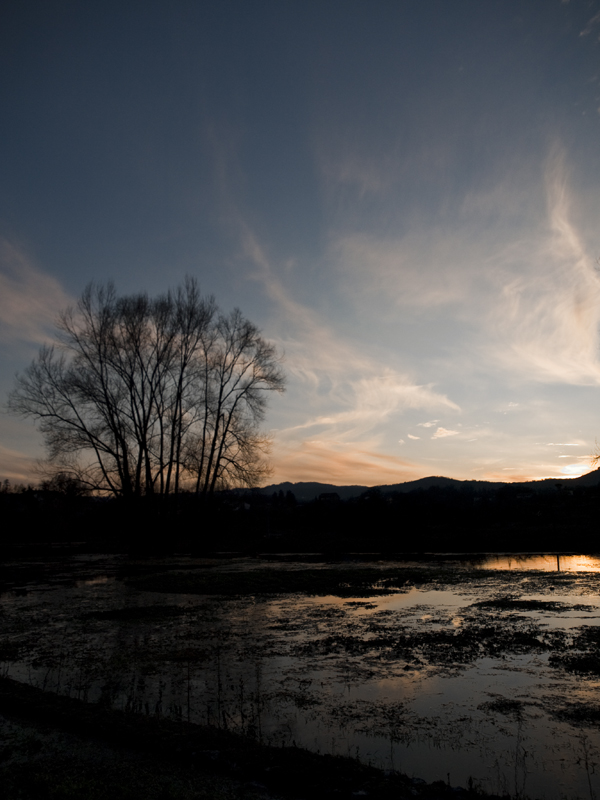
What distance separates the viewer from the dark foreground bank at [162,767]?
3480 mm

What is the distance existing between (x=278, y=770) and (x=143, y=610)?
8771 millimetres

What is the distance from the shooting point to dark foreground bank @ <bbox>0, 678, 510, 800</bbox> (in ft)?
11.4

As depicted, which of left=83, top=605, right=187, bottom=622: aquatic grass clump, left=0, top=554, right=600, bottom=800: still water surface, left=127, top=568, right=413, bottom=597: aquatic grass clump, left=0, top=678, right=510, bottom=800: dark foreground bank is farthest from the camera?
left=127, top=568, right=413, bottom=597: aquatic grass clump

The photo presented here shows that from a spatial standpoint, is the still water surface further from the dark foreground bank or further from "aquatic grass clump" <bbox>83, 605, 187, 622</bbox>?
the dark foreground bank

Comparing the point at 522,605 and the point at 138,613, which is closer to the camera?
the point at 522,605

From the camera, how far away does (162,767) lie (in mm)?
3895

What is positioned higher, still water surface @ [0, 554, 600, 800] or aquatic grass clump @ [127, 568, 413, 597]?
still water surface @ [0, 554, 600, 800]

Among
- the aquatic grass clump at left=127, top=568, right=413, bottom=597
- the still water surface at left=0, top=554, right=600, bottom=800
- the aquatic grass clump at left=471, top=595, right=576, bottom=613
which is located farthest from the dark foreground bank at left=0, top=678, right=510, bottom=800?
the aquatic grass clump at left=127, top=568, right=413, bottom=597

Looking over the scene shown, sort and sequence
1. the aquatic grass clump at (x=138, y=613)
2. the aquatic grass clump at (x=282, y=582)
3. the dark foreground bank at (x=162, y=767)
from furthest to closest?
1. the aquatic grass clump at (x=282, y=582)
2. the aquatic grass clump at (x=138, y=613)
3. the dark foreground bank at (x=162, y=767)

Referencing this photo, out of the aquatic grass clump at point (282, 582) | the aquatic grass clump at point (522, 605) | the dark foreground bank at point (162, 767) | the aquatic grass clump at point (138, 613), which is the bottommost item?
the aquatic grass clump at point (282, 582)

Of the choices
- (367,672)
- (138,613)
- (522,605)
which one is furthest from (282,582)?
(367,672)

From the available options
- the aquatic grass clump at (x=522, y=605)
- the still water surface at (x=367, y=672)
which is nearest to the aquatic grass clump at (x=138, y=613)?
the still water surface at (x=367, y=672)

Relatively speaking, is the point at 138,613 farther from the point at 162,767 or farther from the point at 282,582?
the point at 162,767

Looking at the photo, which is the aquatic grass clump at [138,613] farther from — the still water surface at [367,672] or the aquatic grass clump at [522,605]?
the aquatic grass clump at [522,605]
